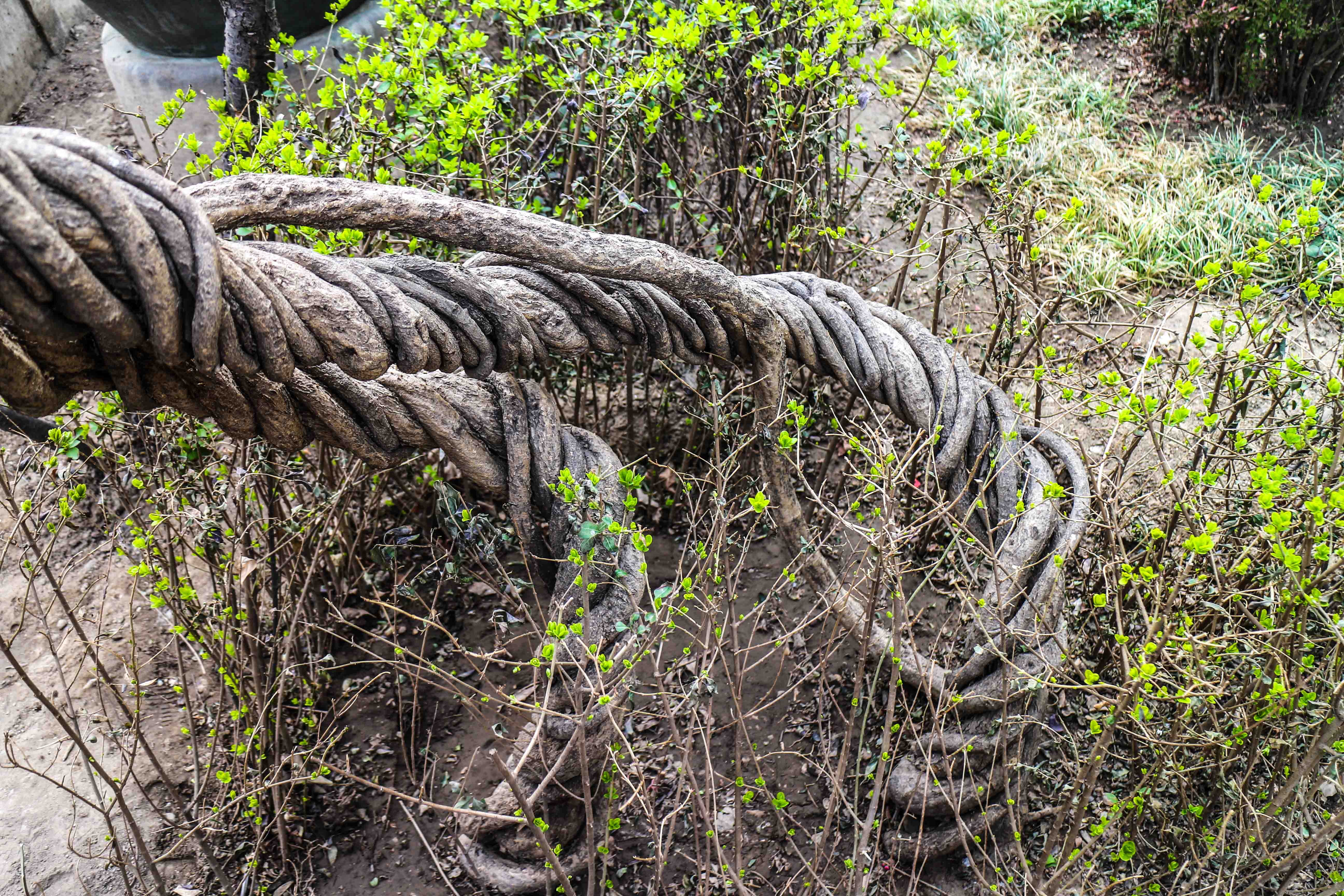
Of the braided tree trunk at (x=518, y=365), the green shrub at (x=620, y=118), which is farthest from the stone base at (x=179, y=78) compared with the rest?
the braided tree trunk at (x=518, y=365)

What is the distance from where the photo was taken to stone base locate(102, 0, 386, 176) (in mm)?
4438

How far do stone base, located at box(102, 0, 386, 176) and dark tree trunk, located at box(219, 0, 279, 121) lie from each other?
48.8 inches

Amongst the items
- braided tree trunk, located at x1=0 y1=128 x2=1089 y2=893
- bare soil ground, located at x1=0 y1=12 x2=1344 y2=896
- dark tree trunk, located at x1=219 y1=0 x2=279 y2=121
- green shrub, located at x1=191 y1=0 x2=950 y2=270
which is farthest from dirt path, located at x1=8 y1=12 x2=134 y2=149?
braided tree trunk, located at x1=0 y1=128 x2=1089 y2=893

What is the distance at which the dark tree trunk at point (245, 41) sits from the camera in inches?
121

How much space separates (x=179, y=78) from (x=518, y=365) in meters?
3.30

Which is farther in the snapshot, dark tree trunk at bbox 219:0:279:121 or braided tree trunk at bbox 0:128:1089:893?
dark tree trunk at bbox 219:0:279:121

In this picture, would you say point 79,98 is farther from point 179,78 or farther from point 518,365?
point 518,365

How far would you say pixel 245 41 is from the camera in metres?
3.12

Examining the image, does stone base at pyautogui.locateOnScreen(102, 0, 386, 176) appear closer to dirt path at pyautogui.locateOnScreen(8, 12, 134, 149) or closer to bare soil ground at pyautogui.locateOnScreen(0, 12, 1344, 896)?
dirt path at pyautogui.locateOnScreen(8, 12, 134, 149)

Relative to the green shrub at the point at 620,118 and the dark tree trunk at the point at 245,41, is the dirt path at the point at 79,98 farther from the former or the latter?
the dark tree trunk at the point at 245,41

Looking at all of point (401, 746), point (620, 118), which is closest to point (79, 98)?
point (620, 118)

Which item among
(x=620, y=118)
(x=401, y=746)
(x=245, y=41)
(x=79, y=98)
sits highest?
(x=245, y=41)

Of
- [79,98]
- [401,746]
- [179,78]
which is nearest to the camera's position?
[401,746]

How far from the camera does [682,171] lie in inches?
137
